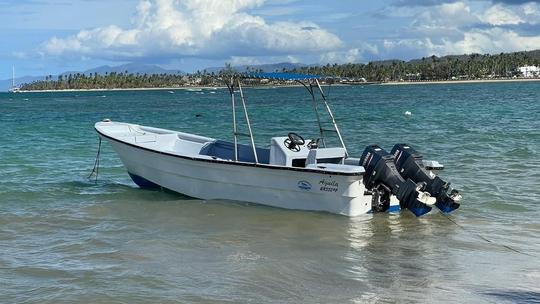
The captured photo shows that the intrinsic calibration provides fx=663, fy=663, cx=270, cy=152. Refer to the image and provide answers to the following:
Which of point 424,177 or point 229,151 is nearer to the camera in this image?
point 424,177

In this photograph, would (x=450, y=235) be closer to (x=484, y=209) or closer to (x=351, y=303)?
(x=484, y=209)

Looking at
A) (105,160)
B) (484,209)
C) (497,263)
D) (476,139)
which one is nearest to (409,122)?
(476,139)

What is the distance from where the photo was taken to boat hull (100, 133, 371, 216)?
37.6ft

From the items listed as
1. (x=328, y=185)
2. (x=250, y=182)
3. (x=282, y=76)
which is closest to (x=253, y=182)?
(x=250, y=182)

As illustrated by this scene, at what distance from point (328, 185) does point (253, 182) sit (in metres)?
1.65

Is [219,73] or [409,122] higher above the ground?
[219,73]

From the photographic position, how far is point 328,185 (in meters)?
11.5

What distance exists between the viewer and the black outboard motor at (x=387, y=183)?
11.2 meters

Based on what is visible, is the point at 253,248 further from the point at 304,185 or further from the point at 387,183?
the point at 387,183

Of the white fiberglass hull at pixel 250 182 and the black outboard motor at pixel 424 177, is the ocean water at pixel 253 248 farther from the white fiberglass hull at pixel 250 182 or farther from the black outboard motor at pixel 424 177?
the black outboard motor at pixel 424 177

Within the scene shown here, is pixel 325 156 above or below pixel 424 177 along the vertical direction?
above

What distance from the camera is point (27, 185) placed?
16.0 m

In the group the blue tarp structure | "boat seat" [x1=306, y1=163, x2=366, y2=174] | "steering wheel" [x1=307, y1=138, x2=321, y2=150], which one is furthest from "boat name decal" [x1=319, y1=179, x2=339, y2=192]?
the blue tarp structure

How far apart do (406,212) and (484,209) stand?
1.69 meters
